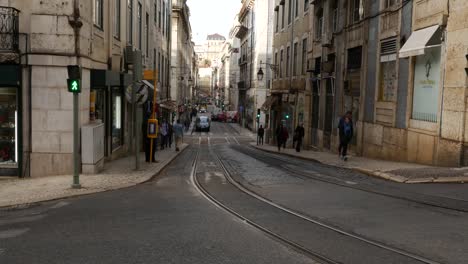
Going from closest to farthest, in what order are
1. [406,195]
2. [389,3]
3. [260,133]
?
[406,195] → [389,3] → [260,133]

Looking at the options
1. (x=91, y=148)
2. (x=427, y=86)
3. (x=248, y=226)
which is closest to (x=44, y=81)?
(x=91, y=148)

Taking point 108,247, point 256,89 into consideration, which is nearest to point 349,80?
point 108,247

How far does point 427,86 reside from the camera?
1572 centimetres

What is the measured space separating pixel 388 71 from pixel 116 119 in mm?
10290

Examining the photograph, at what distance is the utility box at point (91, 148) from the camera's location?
13820 mm

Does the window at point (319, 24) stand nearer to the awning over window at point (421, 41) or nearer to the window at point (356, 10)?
the window at point (356, 10)

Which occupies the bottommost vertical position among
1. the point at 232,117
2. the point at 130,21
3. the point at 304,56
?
the point at 232,117

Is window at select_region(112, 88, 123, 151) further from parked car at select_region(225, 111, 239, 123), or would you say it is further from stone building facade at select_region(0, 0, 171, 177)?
parked car at select_region(225, 111, 239, 123)

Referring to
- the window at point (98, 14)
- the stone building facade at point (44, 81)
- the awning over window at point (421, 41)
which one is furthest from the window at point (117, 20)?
the awning over window at point (421, 41)

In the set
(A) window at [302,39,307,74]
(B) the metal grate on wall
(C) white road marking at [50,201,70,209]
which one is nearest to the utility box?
(C) white road marking at [50,201,70,209]

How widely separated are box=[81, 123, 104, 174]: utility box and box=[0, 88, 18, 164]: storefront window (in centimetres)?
171

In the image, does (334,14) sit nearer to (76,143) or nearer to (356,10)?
(356,10)

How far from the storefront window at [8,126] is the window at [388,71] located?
481 inches

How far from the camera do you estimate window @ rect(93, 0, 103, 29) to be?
16234 mm
